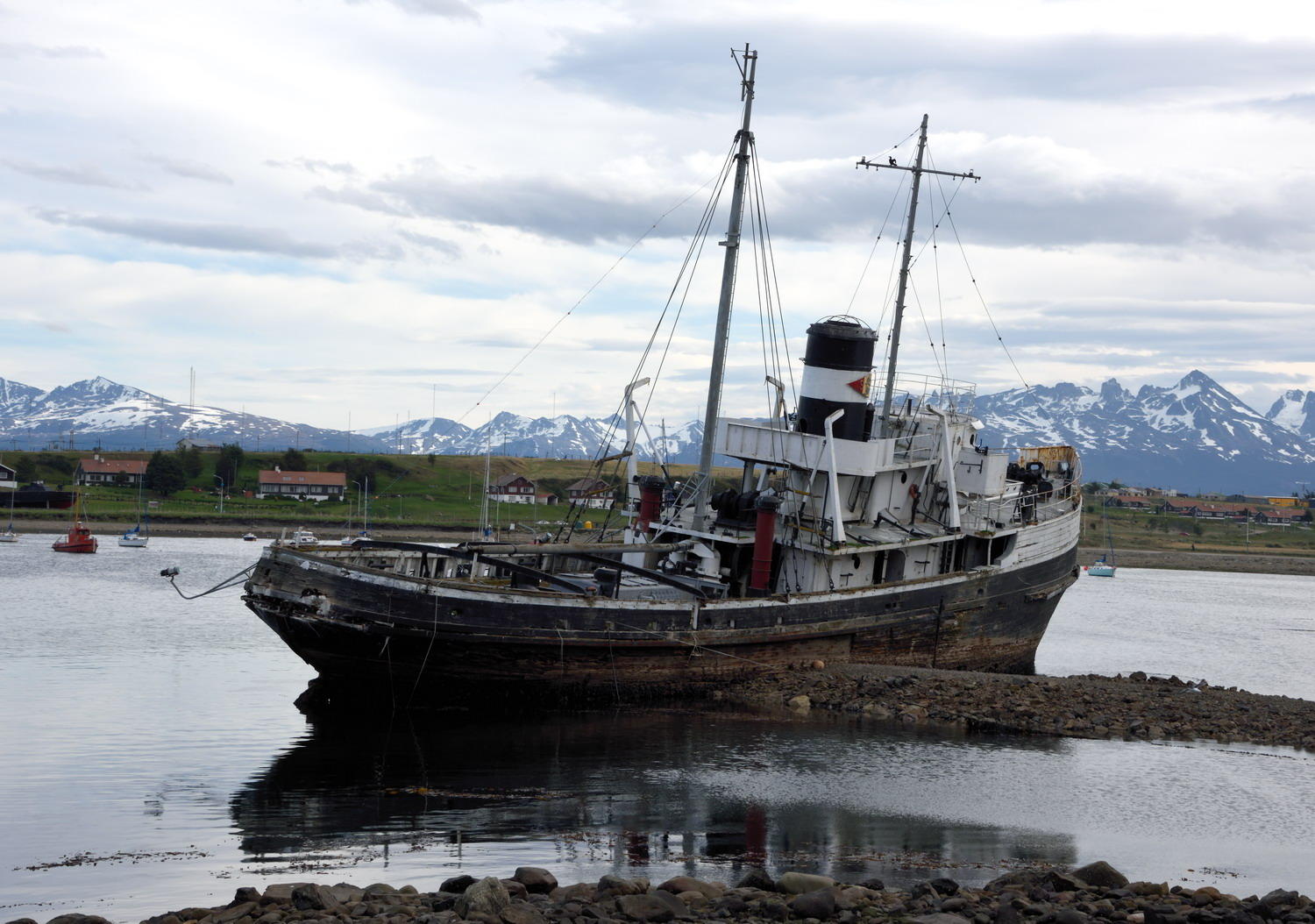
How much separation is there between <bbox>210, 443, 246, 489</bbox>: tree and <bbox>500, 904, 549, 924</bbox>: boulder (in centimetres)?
13116

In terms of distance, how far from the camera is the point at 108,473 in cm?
13538

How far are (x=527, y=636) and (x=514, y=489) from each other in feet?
393

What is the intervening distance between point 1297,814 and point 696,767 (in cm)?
989

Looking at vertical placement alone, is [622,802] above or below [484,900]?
below

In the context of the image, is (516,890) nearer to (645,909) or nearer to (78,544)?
(645,909)

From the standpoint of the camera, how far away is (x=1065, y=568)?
39.2 meters

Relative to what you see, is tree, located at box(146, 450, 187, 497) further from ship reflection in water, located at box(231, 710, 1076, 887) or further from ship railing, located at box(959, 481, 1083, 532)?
ship reflection in water, located at box(231, 710, 1076, 887)

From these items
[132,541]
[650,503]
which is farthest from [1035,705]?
[132,541]

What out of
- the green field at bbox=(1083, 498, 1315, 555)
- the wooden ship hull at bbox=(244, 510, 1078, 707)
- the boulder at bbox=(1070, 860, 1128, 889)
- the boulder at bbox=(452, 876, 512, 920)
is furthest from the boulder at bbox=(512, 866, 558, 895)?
the green field at bbox=(1083, 498, 1315, 555)

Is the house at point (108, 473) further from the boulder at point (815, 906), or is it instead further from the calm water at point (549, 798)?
the boulder at point (815, 906)

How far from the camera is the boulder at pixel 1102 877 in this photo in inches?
582

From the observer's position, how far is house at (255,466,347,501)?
13300cm

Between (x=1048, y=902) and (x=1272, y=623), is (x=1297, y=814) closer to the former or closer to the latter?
(x=1048, y=902)

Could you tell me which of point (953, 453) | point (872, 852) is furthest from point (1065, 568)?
point (872, 852)
